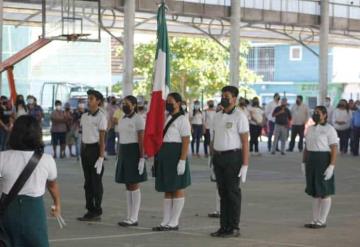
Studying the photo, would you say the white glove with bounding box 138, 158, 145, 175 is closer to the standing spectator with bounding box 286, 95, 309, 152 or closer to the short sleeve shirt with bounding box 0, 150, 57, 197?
the short sleeve shirt with bounding box 0, 150, 57, 197

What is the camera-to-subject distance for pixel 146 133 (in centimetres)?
1159

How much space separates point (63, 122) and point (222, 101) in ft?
47.0

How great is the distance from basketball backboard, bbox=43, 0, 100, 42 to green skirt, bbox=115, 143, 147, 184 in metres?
8.71

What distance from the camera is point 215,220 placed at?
12578 mm

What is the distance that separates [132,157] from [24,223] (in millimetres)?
5505

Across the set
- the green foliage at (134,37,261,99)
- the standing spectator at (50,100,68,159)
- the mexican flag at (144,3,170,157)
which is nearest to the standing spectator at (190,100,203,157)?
the standing spectator at (50,100,68,159)

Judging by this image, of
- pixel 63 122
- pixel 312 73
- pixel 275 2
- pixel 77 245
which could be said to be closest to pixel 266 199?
pixel 77 245

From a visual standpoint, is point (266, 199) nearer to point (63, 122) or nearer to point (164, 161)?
point (164, 161)

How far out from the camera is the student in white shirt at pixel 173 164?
11312mm

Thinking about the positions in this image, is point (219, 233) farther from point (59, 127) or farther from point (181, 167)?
point (59, 127)

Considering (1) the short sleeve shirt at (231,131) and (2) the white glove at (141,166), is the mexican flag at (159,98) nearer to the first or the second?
(2) the white glove at (141,166)

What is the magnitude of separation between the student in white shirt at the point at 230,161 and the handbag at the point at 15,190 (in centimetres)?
471

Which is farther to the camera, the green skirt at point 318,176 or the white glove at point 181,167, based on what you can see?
the green skirt at point 318,176

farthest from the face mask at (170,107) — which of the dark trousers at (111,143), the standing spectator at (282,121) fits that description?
the standing spectator at (282,121)
